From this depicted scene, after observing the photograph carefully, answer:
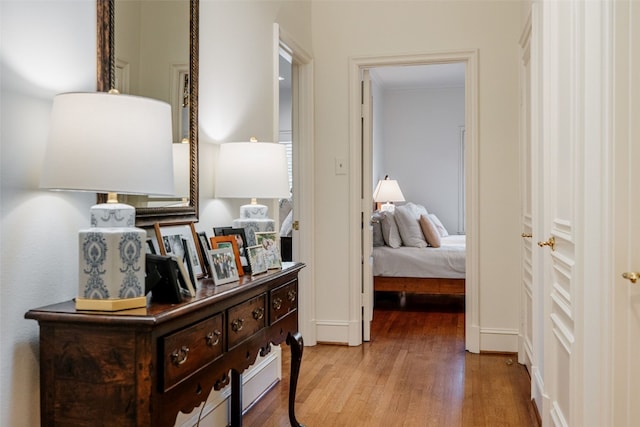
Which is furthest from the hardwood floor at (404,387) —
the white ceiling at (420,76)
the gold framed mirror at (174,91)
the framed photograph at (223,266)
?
the white ceiling at (420,76)

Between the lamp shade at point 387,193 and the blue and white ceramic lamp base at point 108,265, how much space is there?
228 inches

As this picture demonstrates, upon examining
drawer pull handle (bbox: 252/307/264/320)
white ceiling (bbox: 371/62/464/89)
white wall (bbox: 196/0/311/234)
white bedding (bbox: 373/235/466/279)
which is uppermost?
white ceiling (bbox: 371/62/464/89)

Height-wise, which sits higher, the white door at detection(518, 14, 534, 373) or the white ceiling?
the white ceiling

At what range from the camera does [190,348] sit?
161 cm

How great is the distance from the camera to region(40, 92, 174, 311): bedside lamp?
54.9 inches

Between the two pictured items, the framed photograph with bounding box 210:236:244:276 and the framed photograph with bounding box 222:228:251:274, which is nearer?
the framed photograph with bounding box 210:236:244:276

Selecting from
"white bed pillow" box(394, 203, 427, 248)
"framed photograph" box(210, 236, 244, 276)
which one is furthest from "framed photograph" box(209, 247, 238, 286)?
"white bed pillow" box(394, 203, 427, 248)

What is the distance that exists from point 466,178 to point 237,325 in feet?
8.38

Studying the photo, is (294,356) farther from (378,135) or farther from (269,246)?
(378,135)

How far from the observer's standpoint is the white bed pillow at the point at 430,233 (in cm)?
570

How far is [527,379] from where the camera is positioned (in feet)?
11.1

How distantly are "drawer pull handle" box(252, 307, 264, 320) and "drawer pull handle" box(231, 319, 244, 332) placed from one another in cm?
12

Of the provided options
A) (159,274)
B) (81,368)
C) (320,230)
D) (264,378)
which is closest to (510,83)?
(320,230)

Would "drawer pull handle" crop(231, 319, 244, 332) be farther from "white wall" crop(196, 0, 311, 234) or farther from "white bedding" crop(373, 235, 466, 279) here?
"white bedding" crop(373, 235, 466, 279)
